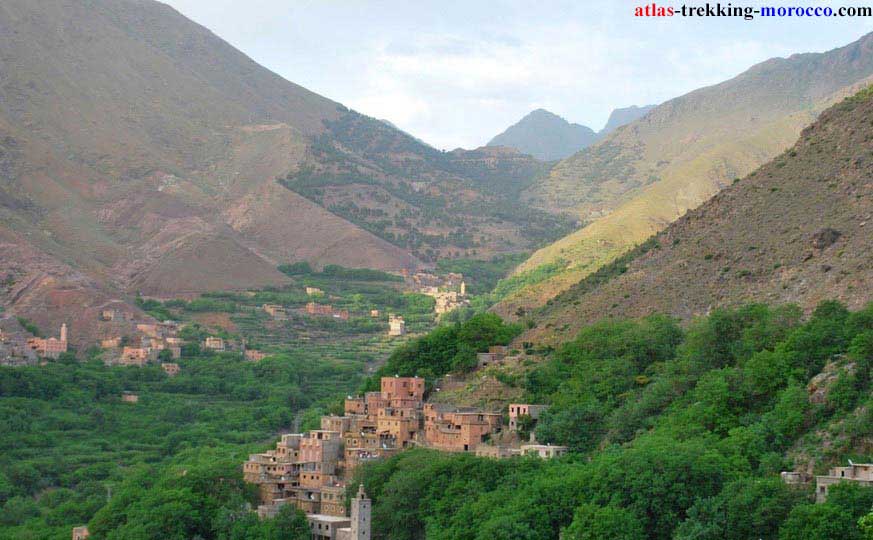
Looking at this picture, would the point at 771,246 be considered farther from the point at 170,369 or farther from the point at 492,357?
the point at 170,369

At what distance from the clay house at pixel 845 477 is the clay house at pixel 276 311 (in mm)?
93596

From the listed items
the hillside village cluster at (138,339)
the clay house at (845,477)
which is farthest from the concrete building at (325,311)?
the clay house at (845,477)

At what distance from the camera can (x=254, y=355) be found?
13100 centimetres

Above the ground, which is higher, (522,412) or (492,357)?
(492,357)

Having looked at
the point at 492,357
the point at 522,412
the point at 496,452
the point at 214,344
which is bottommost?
the point at 496,452

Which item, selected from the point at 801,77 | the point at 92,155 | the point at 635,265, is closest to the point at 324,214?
the point at 92,155

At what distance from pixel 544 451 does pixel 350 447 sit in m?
9.75

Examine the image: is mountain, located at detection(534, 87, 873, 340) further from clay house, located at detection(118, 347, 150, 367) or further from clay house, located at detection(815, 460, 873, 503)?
clay house, located at detection(118, 347, 150, 367)

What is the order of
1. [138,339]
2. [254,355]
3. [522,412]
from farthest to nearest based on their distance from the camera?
[138,339]
[254,355]
[522,412]

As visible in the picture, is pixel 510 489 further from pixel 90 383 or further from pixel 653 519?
pixel 90 383

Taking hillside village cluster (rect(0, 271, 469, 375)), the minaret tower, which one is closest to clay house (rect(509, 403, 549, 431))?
the minaret tower

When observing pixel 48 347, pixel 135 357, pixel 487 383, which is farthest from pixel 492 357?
pixel 48 347

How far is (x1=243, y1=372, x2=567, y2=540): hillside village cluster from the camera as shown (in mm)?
69188

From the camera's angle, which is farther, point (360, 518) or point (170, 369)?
point (170, 369)
